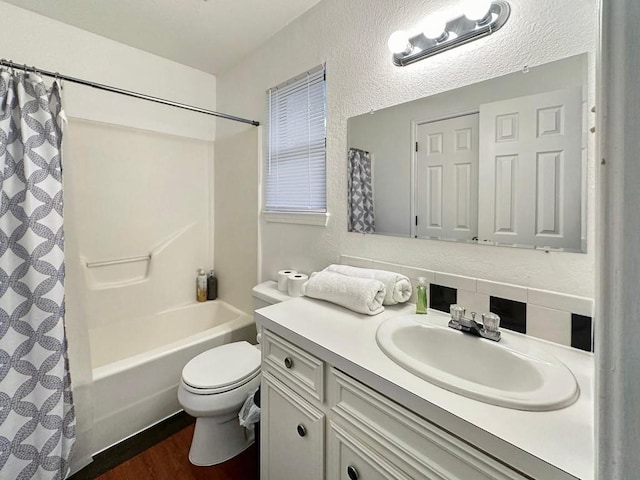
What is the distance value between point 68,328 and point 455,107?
200 cm

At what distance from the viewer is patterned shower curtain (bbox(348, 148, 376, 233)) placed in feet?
4.70

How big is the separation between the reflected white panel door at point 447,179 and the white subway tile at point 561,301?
28 centimetres

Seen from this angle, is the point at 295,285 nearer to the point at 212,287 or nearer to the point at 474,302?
the point at 474,302

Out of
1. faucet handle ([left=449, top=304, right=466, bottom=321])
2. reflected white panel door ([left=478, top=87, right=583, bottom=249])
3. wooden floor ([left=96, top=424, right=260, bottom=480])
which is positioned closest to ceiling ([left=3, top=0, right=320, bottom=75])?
reflected white panel door ([left=478, top=87, right=583, bottom=249])

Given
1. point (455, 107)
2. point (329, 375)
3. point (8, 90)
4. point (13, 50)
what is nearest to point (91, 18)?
point (13, 50)

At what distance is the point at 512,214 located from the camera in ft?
3.34

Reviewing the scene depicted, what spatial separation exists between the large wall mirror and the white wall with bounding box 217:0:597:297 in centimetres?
4

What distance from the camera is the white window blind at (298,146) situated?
1.67 m

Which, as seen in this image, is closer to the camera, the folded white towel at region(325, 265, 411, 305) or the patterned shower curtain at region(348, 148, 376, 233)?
the folded white towel at region(325, 265, 411, 305)

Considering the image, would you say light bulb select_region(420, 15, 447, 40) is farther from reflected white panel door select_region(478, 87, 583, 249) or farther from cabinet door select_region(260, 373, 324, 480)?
cabinet door select_region(260, 373, 324, 480)

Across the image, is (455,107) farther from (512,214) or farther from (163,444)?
(163,444)

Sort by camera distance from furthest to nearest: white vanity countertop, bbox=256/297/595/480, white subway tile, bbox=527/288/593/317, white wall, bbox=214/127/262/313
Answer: white wall, bbox=214/127/262/313
white subway tile, bbox=527/288/593/317
white vanity countertop, bbox=256/297/595/480

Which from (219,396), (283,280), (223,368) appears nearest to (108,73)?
(283,280)

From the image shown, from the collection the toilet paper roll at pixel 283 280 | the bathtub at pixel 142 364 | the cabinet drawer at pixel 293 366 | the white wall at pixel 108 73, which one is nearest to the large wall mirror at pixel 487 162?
the toilet paper roll at pixel 283 280
